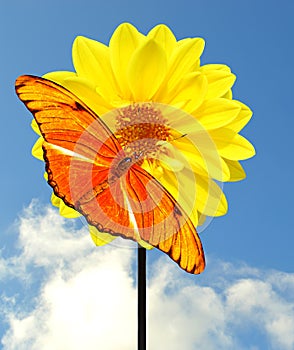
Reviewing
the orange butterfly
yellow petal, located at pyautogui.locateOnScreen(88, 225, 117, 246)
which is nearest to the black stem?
the orange butterfly

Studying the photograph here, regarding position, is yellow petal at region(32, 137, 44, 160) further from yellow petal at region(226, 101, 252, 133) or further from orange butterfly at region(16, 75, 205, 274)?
yellow petal at region(226, 101, 252, 133)

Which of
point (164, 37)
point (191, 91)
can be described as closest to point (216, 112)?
point (191, 91)

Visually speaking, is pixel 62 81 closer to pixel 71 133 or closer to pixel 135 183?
pixel 71 133

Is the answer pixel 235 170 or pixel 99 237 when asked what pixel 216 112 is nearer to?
pixel 235 170

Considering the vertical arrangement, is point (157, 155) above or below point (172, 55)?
below

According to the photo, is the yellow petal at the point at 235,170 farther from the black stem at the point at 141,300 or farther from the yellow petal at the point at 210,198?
the black stem at the point at 141,300

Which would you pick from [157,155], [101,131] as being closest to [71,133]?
[101,131]
